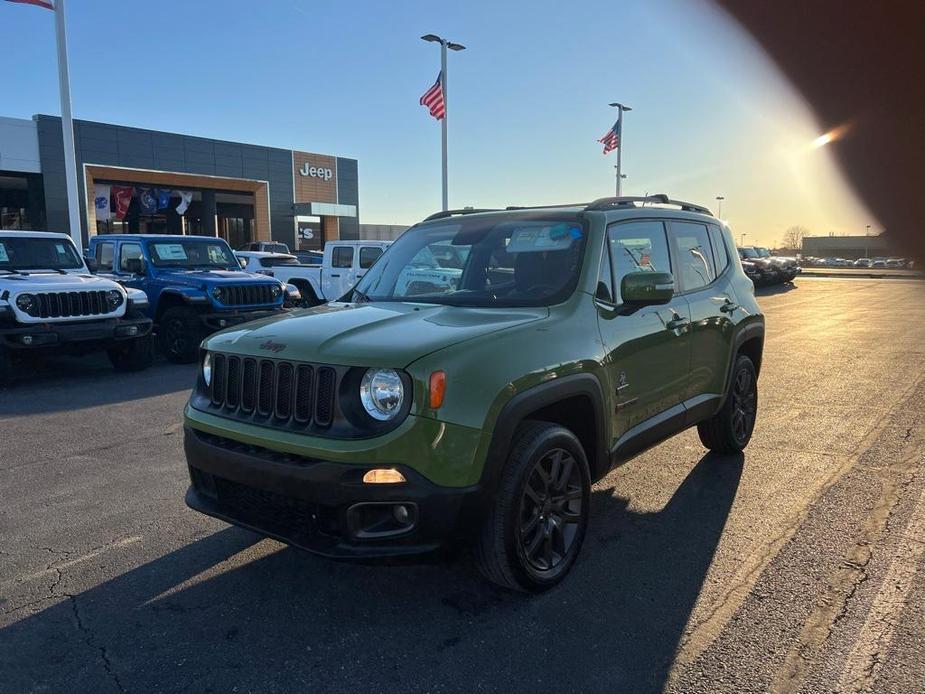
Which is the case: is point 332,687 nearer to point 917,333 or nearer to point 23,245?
point 23,245

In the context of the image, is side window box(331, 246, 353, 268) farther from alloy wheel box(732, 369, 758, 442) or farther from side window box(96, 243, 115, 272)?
alloy wheel box(732, 369, 758, 442)

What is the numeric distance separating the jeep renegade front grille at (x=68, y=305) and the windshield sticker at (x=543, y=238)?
23.1 ft

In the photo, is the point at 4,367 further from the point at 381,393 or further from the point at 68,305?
the point at 381,393

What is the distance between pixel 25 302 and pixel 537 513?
777cm

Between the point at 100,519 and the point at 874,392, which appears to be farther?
the point at 874,392

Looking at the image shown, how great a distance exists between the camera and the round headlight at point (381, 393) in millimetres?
2777

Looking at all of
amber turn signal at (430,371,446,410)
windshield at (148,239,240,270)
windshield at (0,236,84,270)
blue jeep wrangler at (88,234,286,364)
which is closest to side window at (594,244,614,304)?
amber turn signal at (430,371,446,410)

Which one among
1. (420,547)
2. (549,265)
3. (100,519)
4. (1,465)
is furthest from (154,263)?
(420,547)

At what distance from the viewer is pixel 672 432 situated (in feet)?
14.0

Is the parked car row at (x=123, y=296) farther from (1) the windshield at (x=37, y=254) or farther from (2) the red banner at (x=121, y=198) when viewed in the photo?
(2) the red banner at (x=121, y=198)

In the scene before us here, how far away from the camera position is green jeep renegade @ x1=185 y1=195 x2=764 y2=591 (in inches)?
109

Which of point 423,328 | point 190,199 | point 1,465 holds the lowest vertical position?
point 1,465

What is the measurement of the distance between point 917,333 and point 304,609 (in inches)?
509

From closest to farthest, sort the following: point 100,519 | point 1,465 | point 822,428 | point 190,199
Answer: point 100,519
point 1,465
point 822,428
point 190,199
